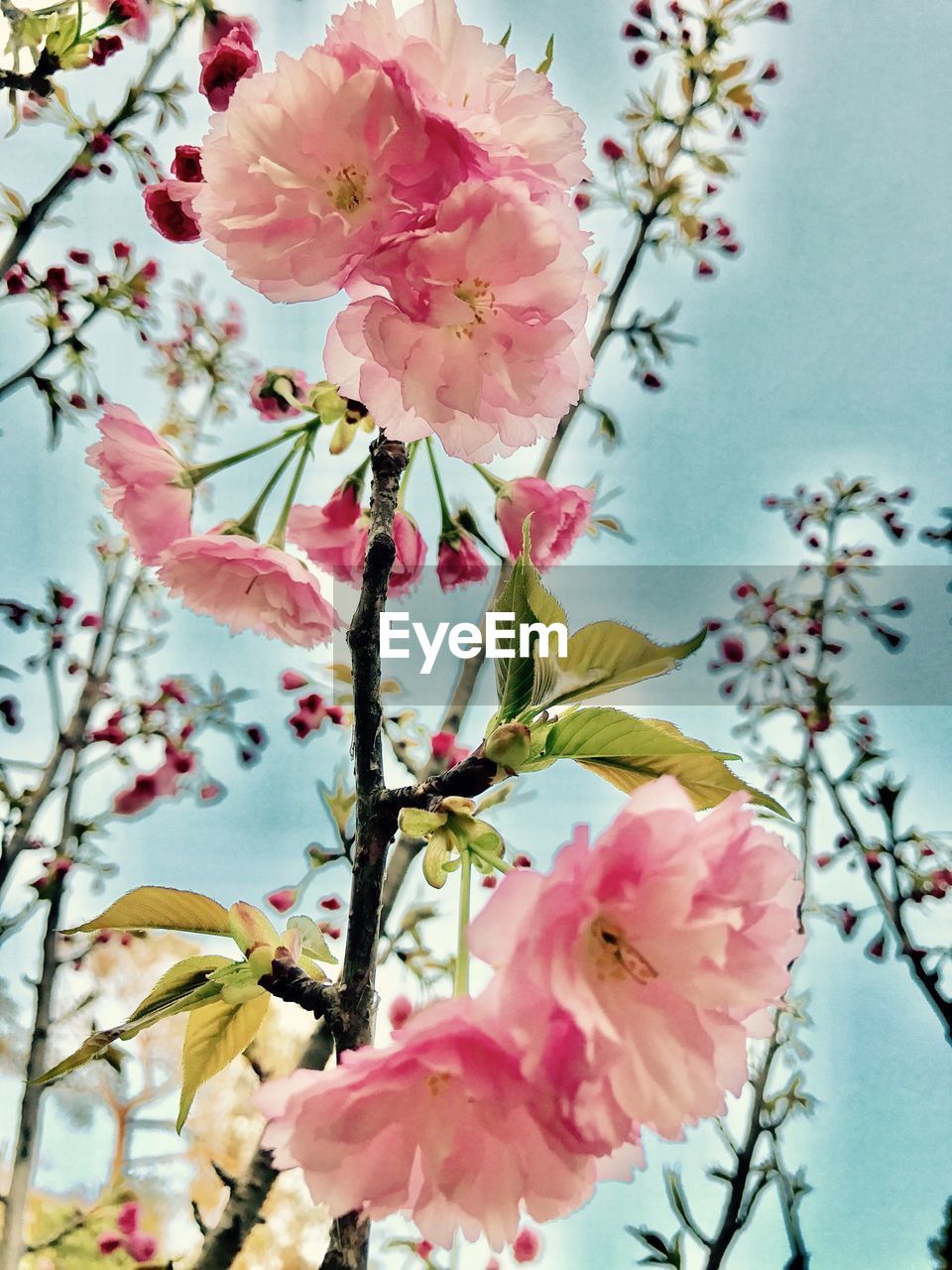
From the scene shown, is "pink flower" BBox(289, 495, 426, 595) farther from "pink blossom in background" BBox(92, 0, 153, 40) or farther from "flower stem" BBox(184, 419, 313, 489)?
"pink blossom in background" BBox(92, 0, 153, 40)

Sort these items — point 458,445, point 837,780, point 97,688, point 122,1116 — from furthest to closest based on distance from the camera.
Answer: point 122,1116
point 97,688
point 837,780
point 458,445

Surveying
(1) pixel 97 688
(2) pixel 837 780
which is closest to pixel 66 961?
(1) pixel 97 688

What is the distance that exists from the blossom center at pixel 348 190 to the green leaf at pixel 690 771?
0.20 metres

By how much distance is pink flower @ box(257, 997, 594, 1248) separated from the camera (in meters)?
0.25

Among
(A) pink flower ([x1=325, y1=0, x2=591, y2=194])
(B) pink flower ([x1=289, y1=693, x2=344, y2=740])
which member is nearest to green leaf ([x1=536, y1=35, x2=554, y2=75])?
(A) pink flower ([x1=325, y1=0, x2=591, y2=194])

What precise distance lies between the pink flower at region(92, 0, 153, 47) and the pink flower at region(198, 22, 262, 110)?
89cm

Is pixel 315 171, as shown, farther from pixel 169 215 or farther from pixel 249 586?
pixel 249 586

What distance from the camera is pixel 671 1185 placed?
1.09 metres

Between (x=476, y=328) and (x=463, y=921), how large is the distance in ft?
0.66

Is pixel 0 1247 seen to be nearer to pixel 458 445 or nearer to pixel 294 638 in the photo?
pixel 294 638

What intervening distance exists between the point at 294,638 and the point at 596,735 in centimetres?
32

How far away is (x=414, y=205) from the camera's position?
30 centimetres

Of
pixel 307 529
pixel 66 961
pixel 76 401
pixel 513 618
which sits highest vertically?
pixel 76 401

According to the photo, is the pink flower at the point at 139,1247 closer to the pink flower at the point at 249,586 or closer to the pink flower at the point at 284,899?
the pink flower at the point at 284,899
